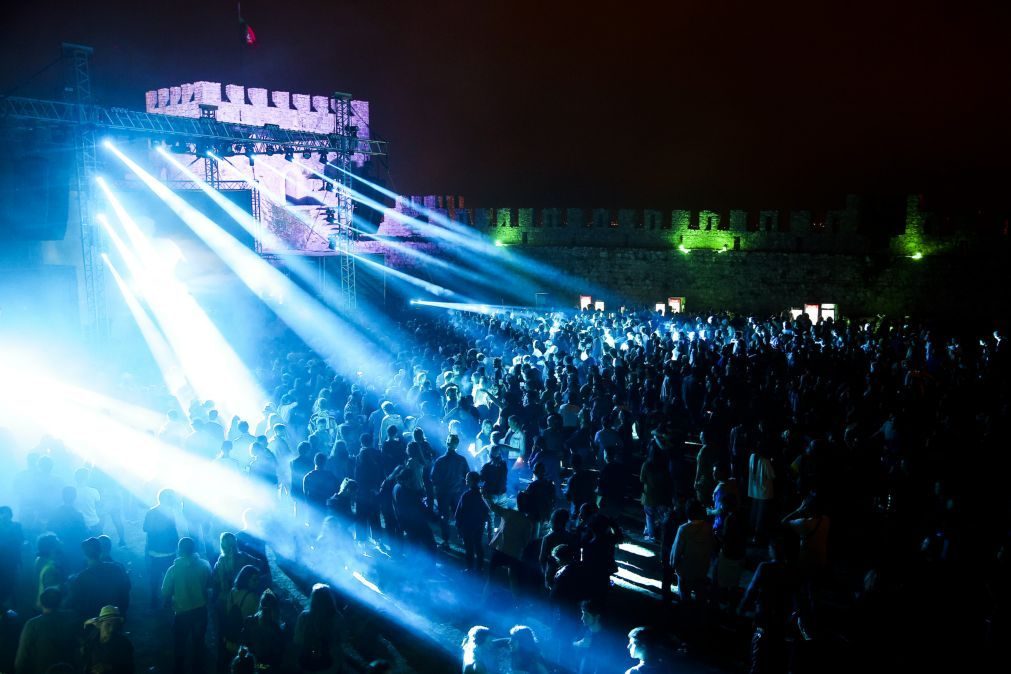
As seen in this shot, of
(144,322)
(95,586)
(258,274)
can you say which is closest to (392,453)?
(95,586)

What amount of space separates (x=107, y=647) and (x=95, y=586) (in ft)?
2.40

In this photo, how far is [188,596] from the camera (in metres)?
4.31

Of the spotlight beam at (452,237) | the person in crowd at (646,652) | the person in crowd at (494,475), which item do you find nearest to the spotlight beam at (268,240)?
the spotlight beam at (452,237)

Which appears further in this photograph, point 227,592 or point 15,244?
point 15,244

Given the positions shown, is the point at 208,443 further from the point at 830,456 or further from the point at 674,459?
the point at 830,456

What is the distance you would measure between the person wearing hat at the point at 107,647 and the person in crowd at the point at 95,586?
48 cm

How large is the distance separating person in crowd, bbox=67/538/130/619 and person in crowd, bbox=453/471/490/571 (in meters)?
2.37

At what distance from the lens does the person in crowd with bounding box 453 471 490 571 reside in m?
5.52

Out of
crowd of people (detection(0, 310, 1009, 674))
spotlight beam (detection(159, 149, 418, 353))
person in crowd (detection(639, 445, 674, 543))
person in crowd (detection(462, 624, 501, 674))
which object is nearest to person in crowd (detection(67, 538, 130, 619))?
crowd of people (detection(0, 310, 1009, 674))

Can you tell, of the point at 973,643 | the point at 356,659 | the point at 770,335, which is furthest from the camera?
the point at 770,335

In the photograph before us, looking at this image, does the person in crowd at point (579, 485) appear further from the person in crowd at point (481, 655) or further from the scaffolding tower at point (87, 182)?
the scaffolding tower at point (87, 182)

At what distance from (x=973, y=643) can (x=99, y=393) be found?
11.2m

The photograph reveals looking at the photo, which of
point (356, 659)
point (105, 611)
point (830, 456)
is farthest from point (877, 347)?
point (105, 611)

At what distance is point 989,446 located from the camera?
6.03m
